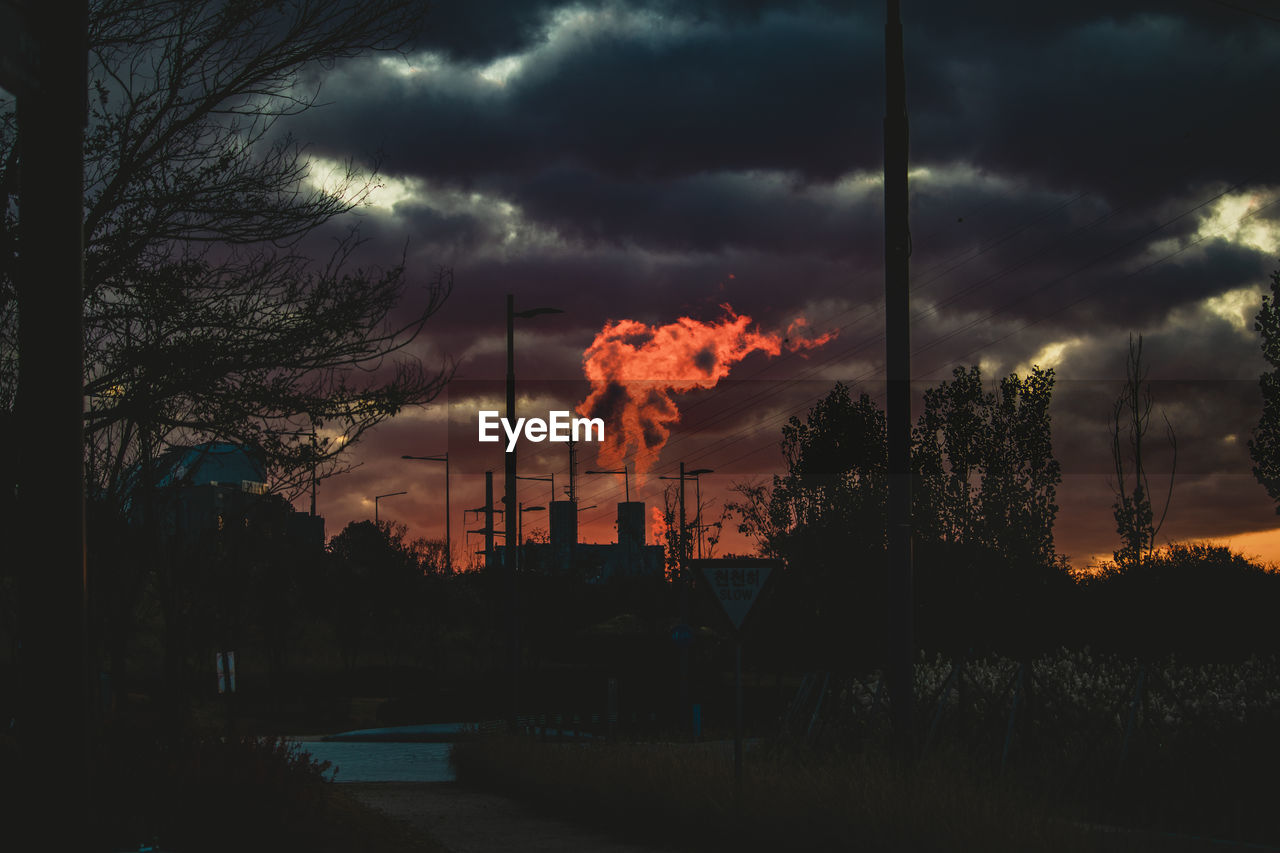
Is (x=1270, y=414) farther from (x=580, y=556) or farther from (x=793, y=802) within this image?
(x=580, y=556)

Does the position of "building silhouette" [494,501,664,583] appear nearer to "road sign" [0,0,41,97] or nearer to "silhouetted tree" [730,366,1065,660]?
"silhouetted tree" [730,366,1065,660]

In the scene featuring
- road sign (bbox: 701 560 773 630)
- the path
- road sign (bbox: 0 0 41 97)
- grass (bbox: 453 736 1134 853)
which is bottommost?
the path

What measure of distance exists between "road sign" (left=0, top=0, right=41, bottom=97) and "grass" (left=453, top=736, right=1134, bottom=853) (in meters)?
8.50

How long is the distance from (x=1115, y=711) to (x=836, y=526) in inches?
1210

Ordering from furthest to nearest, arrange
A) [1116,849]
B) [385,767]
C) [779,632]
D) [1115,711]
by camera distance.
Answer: [779,632], [385,767], [1115,711], [1116,849]

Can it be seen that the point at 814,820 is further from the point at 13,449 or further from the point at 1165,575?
the point at 1165,575

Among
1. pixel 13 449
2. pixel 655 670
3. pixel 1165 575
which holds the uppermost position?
pixel 13 449

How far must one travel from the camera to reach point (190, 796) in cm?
1113

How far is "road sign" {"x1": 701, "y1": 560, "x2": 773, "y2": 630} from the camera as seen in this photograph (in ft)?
44.6

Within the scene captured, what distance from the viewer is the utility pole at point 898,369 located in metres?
13.2

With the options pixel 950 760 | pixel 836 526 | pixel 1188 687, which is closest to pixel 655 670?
pixel 836 526

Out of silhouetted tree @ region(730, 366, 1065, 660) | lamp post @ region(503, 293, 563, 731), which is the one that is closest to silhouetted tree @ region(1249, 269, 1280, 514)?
silhouetted tree @ region(730, 366, 1065, 660)

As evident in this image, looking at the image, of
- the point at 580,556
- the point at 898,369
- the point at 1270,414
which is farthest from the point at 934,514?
the point at 580,556

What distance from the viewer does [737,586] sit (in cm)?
1362
